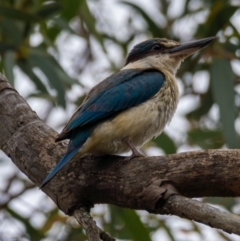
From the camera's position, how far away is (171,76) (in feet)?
14.4

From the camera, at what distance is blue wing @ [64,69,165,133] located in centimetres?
378

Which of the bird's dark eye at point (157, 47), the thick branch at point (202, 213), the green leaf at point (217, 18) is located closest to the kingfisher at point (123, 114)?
the bird's dark eye at point (157, 47)

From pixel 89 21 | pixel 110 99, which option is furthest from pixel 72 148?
pixel 89 21

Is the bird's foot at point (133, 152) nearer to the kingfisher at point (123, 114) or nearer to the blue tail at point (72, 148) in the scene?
the kingfisher at point (123, 114)

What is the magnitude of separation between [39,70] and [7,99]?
134 centimetres

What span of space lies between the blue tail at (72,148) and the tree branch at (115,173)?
61 millimetres

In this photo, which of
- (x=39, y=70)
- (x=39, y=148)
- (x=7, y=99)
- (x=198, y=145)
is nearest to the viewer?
(x=39, y=148)

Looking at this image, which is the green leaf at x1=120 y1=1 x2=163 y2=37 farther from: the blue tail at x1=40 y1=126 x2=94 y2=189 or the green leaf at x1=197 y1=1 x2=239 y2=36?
the blue tail at x1=40 y1=126 x2=94 y2=189

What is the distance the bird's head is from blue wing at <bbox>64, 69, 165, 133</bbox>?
404mm

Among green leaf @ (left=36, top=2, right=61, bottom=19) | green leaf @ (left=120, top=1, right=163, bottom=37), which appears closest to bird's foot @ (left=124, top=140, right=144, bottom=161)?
green leaf @ (left=36, top=2, right=61, bottom=19)

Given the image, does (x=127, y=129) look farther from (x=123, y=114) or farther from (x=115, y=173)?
(x=115, y=173)

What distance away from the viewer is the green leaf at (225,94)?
15.4 ft

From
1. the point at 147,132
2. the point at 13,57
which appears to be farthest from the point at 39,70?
the point at 147,132

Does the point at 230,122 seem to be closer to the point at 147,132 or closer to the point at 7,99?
the point at 147,132
